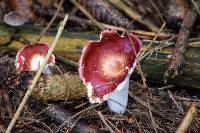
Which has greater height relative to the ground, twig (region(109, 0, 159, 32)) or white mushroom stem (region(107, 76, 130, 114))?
twig (region(109, 0, 159, 32))

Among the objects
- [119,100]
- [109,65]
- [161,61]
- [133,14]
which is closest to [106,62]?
[109,65]

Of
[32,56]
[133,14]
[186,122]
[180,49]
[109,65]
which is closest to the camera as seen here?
[186,122]

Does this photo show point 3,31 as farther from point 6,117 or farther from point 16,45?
point 6,117

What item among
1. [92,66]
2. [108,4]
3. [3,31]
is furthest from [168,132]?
[3,31]

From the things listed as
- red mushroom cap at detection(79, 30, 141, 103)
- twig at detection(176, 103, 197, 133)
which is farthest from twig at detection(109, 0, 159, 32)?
twig at detection(176, 103, 197, 133)

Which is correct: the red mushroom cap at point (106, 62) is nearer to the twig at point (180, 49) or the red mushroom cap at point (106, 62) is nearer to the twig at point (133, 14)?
the twig at point (180, 49)

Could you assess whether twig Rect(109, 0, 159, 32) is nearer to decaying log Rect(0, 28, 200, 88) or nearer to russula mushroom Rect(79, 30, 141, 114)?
decaying log Rect(0, 28, 200, 88)

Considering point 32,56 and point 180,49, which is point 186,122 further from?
point 32,56
